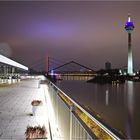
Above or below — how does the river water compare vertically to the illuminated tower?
below

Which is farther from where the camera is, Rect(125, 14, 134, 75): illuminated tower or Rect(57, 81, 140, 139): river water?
Rect(125, 14, 134, 75): illuminated tower

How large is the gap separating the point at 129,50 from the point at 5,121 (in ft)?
398

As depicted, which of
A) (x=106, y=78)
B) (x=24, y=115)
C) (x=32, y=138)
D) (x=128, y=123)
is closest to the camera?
(x=32, y=138)

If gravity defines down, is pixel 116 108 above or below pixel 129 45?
below

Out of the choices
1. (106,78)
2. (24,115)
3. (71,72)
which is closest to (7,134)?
(24,115)

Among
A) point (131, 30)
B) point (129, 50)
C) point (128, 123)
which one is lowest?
point (128, 123)

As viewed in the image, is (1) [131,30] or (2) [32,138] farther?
(1) [131,30]

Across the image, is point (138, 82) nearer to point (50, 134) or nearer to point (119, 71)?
point (119, 71)

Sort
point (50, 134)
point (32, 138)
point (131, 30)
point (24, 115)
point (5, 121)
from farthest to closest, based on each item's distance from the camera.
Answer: point (131, 30) < point (24, 115) < point (5, 121) < point (50, 134) < point (32, 138)

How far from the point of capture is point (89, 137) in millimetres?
2006

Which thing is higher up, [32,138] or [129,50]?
[129,50]

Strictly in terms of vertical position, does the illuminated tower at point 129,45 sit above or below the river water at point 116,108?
above

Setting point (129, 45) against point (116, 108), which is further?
point (129, 45)

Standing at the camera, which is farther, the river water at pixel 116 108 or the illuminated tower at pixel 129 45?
the illuminated tower at pixel 129 45
